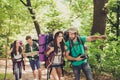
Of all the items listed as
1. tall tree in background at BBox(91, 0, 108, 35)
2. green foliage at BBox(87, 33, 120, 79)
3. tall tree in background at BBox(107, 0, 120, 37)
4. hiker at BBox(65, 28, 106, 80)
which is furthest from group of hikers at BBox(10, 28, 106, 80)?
tall tree in background at BBox(107, 0, 120, 37)

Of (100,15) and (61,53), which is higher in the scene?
(100,15)

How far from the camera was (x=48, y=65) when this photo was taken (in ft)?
28.2

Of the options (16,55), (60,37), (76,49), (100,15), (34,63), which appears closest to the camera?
(76,49)

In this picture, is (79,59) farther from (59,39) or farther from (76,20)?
(76,20)

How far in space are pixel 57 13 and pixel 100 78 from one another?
62.9 ft

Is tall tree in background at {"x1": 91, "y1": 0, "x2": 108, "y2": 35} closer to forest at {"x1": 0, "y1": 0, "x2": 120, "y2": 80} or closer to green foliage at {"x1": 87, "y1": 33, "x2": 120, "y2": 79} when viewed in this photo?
forest at {"x1": 0, "y1": 0, "x2": 120, "y2": 80}

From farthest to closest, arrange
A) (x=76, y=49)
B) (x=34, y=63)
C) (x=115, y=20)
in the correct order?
(x=115, y=20) < (x=34, y=63) < (x=76, y=49)

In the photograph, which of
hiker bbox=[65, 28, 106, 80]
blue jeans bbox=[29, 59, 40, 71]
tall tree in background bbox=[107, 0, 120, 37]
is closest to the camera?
hiker bbox=[65, 28, 106, 80]

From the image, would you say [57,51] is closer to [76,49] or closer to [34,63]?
[76,49]

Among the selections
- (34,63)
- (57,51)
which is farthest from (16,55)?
(57,51)

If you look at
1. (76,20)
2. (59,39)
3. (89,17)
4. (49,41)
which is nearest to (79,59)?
(59,39)

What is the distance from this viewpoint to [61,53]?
837 cm

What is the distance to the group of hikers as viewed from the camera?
7.35 m

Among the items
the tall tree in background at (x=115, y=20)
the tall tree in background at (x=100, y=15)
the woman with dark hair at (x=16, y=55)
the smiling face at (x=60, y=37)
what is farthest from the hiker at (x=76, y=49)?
the tall tree in background at (x=115, y=20)
